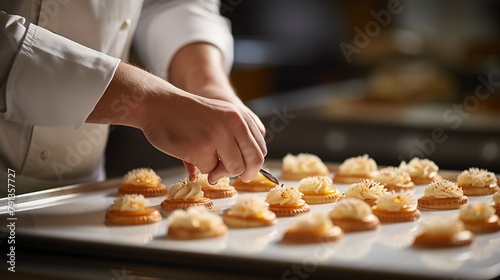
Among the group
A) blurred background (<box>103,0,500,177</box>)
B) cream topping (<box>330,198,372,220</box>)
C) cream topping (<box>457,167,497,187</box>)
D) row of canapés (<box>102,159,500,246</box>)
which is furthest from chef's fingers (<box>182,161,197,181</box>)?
blurred background (<box>103,0,500,177</box>)

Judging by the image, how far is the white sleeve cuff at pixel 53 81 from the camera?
4.20 ft

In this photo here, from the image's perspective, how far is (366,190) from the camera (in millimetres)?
1587

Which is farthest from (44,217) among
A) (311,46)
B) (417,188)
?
(311,46)

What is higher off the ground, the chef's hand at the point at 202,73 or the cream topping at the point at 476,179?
the chef's hand at the point at 202,73

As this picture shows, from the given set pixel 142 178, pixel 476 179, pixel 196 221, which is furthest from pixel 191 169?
pixel 476 179

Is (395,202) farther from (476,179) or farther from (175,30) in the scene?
(175,30)

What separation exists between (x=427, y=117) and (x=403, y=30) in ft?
3.70

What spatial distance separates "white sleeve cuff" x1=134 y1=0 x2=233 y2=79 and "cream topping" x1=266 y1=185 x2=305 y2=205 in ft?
2.05

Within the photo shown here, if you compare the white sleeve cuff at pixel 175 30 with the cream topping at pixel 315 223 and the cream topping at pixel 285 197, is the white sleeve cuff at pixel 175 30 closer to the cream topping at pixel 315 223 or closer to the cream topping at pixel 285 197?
the cream topping at pixel 285 197

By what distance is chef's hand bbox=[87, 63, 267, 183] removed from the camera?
1319 mm

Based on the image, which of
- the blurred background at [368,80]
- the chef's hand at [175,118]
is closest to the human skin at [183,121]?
the chef's hand at [175,118]

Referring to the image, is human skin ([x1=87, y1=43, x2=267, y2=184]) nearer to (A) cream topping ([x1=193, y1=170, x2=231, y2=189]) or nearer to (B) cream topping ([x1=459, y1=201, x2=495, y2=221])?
(A) cream topping ([x1=193, y1=170, x2=231, y2=189])

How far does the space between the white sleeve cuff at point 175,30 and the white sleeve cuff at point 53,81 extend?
68 centimetres

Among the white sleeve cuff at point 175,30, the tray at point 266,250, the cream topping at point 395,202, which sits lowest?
the tray at point 266,250
